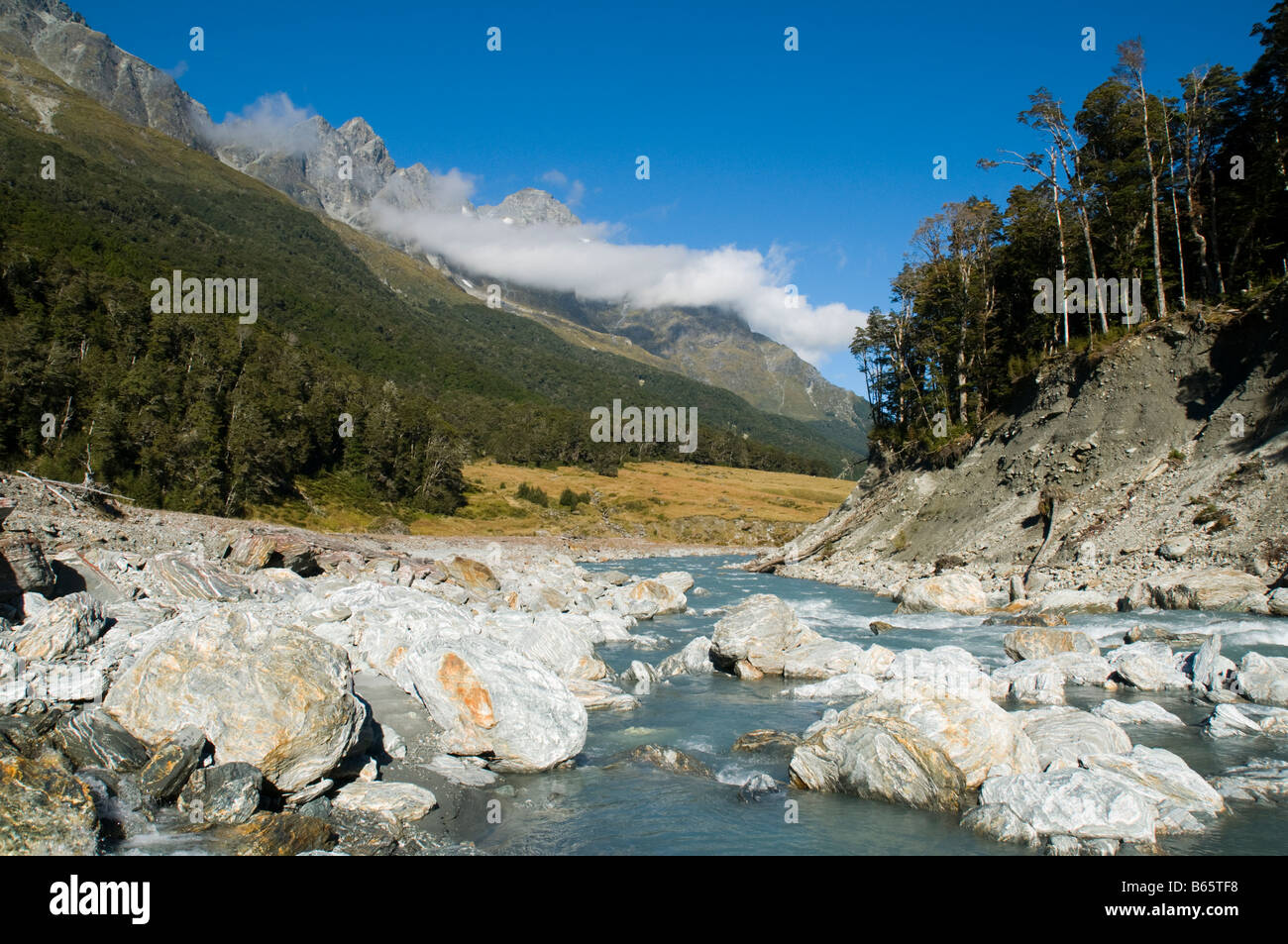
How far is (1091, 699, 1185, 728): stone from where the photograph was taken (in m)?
13.8

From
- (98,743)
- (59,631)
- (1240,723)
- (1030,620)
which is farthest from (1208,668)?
(59,631)

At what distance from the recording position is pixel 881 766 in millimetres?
10672

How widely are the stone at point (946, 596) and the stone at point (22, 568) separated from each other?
27939 mm

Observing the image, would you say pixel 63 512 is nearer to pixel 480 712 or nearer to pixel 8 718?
pixel 8 718

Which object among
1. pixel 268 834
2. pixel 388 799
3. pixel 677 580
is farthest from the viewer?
pixel 677 580

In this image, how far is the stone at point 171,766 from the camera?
334 inches

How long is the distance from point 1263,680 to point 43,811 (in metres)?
20.1

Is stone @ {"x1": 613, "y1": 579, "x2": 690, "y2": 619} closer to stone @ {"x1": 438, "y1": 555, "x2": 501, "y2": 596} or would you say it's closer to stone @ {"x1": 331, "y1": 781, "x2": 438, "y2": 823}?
stone @ {"x1": 438, "y1": 555, "x2": 501, "y2": 596}

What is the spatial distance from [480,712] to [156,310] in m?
76.5

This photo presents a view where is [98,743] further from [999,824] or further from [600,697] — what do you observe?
[999,824]

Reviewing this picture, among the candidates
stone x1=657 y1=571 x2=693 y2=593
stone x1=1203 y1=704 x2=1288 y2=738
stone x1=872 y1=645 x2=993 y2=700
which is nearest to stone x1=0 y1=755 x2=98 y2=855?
stone x1=872 y1=645 x2=993 y2=700

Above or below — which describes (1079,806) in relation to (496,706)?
below

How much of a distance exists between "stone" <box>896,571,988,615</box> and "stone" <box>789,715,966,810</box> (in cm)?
1972
